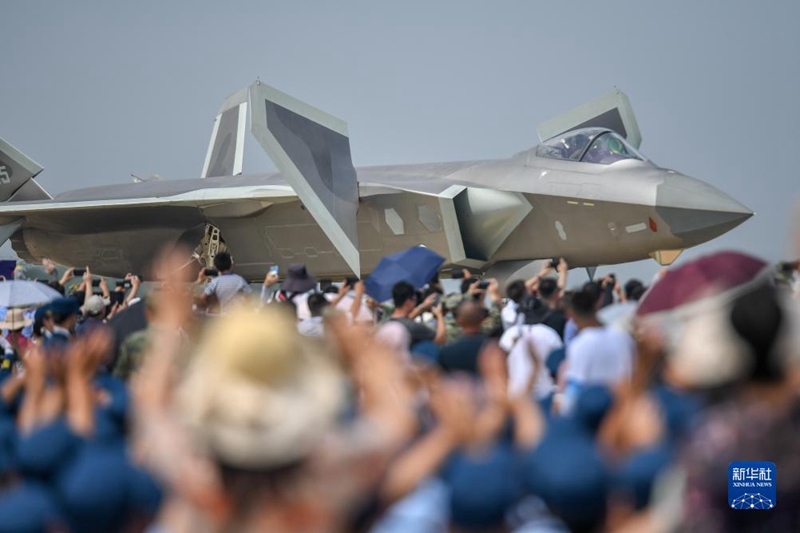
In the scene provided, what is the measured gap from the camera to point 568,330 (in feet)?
22.4

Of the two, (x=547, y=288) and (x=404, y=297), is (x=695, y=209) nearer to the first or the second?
(x=547, y=288)

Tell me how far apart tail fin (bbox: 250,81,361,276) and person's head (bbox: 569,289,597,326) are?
1003cm

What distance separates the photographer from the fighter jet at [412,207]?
14445 millimetres

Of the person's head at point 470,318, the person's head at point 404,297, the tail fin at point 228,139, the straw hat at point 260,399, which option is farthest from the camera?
the tail fin at point 228,139

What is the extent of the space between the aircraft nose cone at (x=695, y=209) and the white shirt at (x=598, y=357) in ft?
30.9

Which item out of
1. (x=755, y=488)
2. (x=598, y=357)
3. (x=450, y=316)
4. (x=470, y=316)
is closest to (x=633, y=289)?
(x=450, y=316)

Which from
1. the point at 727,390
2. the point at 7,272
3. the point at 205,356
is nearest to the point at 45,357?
the point at 205,356

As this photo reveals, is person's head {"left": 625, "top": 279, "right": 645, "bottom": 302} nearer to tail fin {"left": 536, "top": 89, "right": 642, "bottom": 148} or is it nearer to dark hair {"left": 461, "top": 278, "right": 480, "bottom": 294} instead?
dark hair {"left": 461, "top": 278, "right": 480, "bottom": 294}

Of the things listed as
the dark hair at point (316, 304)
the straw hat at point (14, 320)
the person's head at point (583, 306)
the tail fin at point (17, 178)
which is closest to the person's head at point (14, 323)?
the straw hat at point (14, 320)

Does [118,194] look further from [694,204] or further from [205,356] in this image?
[205,356]

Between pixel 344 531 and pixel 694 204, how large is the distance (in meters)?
12.7

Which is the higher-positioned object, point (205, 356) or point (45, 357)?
point (205, 356)

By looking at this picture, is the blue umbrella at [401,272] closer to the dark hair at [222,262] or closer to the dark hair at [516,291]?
the dark hair at [516,291]

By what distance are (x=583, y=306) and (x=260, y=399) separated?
12.0 ft
